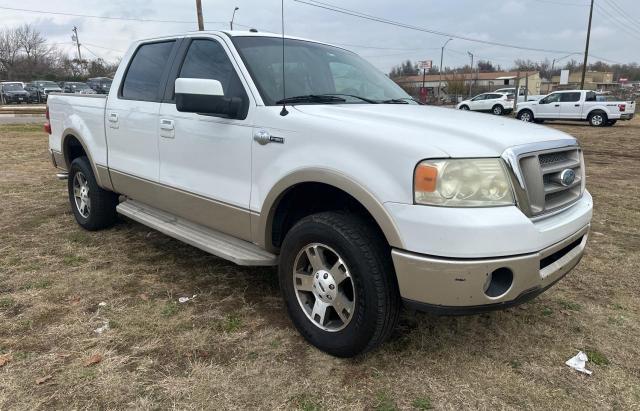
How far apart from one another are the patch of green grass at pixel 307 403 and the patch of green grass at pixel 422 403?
48 centimetres

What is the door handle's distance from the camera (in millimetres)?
3760

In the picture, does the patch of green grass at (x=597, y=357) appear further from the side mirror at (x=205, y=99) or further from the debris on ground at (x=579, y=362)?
the side mirror at (x=205, y=99)

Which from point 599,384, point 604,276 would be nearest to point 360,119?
point 599,384

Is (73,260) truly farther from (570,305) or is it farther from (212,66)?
(570,305)

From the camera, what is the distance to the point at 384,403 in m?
2.52

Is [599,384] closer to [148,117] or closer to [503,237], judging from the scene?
[503,237]

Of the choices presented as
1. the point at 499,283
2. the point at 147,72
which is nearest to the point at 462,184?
the point at 499,283

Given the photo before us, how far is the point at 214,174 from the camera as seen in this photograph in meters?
3.46

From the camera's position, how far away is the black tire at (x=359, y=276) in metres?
2.57

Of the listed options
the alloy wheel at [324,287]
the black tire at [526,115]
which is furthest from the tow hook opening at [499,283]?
the black tire at [526,115]

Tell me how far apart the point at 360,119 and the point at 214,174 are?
3.96 ft

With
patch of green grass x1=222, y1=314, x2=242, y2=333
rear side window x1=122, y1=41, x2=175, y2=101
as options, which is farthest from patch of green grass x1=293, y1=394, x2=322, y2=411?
rear side window x1=122, y1=41, x2=175, y2=101

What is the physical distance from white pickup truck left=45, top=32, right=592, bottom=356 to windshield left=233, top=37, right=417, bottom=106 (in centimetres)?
1

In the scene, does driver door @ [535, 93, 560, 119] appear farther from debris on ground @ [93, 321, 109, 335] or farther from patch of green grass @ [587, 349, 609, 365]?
debris on ground @ [93, 321, 109, 335]
